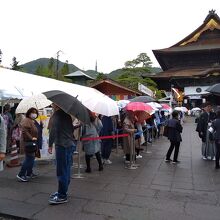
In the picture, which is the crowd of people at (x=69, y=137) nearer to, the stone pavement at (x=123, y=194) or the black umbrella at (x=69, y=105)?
the black umbrella at (x=69, y=105)

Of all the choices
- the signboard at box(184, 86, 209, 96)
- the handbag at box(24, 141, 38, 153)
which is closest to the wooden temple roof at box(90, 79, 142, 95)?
the handbag at box(24, 141, 38, 153)

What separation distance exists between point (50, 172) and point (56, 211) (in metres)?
3.09

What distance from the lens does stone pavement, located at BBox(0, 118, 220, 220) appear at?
5.34 meters

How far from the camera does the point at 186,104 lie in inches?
1484

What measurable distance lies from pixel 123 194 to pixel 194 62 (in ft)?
122

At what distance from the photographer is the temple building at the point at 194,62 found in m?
36.5

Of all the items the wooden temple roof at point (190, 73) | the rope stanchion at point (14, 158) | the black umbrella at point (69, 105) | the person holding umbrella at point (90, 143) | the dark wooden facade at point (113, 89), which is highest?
the wooden temple roof at point (190, 73)

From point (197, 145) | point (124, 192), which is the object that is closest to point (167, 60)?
point (197, 145)

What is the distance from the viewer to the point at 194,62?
41.4 meters

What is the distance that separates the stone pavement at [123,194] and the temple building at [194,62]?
27387mm

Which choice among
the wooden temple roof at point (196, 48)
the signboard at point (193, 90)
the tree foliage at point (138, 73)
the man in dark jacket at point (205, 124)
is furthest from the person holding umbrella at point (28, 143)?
the wooden temple roof at point (196, 48)

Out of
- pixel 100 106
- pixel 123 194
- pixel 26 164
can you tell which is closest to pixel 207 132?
pixel 100 106

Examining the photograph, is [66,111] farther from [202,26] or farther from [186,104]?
[202,26]

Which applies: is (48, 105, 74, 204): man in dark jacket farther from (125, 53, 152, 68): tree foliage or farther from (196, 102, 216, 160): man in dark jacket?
(125, 53, 152, 68): tree foliage
